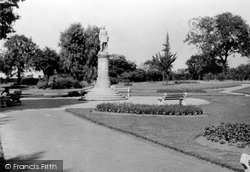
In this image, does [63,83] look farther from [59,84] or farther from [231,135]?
[231,135]

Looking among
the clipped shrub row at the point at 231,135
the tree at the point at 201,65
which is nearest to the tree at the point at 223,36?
the tree at the point at 201,65

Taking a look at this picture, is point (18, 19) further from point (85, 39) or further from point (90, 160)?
point (85, 39)

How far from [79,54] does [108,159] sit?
5597 cm

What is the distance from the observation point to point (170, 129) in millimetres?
10141

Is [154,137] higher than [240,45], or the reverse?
Answer: [240,45]

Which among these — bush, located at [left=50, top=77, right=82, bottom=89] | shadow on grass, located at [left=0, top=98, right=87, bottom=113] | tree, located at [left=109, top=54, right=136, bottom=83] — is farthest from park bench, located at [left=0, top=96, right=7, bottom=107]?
tree, located at [left=109, top=54, right=136, bottom=83]

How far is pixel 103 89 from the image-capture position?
1020 inches

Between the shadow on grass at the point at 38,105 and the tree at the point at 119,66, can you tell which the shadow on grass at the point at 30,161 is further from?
the tree at the point at 119,66

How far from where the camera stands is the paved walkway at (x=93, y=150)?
588cm

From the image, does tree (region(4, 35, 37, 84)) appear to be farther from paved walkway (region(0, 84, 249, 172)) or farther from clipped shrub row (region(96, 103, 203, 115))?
paved walkway (region(0, 84, 249, 172))

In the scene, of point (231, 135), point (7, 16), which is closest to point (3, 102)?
point (7, 16)

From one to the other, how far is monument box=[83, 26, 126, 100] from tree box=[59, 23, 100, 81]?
34.4 metres

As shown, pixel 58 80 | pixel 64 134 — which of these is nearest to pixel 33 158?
pixel 64 134

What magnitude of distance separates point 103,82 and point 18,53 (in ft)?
154
